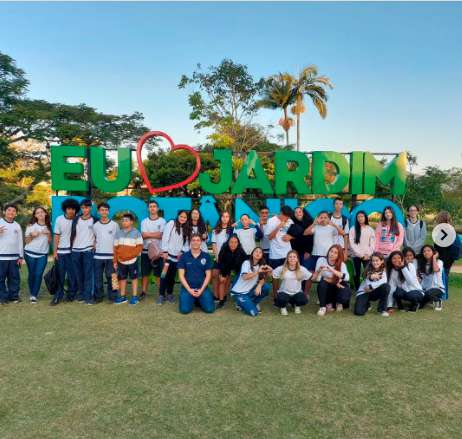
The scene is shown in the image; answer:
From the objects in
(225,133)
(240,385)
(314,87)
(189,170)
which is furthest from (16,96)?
(240,385)

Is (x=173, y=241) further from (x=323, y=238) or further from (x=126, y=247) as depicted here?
(x=323, y=238)

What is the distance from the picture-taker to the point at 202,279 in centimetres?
573

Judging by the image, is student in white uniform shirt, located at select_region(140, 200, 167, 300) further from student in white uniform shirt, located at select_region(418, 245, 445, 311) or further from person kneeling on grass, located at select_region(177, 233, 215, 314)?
student in white uniform shirt, located at select_region(418, 245, 445, 311)

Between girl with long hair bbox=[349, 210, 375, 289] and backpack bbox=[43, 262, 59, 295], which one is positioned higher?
girl with long hair bbox=[349, 210, 375, 289]

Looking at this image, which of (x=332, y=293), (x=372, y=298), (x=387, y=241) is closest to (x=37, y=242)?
(x=332, y=293)

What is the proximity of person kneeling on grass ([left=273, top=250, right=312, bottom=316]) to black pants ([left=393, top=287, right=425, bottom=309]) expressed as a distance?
1356 mm

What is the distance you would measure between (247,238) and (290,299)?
122cm

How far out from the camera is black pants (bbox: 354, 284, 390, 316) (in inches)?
219

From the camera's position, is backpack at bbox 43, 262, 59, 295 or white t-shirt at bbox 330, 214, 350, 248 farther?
white t-shirt at bbox 330, 214, 350, 248

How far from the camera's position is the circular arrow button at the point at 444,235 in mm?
6480

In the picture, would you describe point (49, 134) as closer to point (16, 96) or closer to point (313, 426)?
point (16, 96)

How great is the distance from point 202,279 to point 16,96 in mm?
19049

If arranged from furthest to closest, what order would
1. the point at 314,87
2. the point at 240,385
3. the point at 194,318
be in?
the point at 314,87 < the point at 194,318 < the point at 240,385

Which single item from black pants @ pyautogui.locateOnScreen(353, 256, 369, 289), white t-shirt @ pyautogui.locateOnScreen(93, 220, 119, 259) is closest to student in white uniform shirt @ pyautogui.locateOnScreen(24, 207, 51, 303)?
white t-shirt @ pyautogui.locateOnScreen(93, 220, 119, 259)
